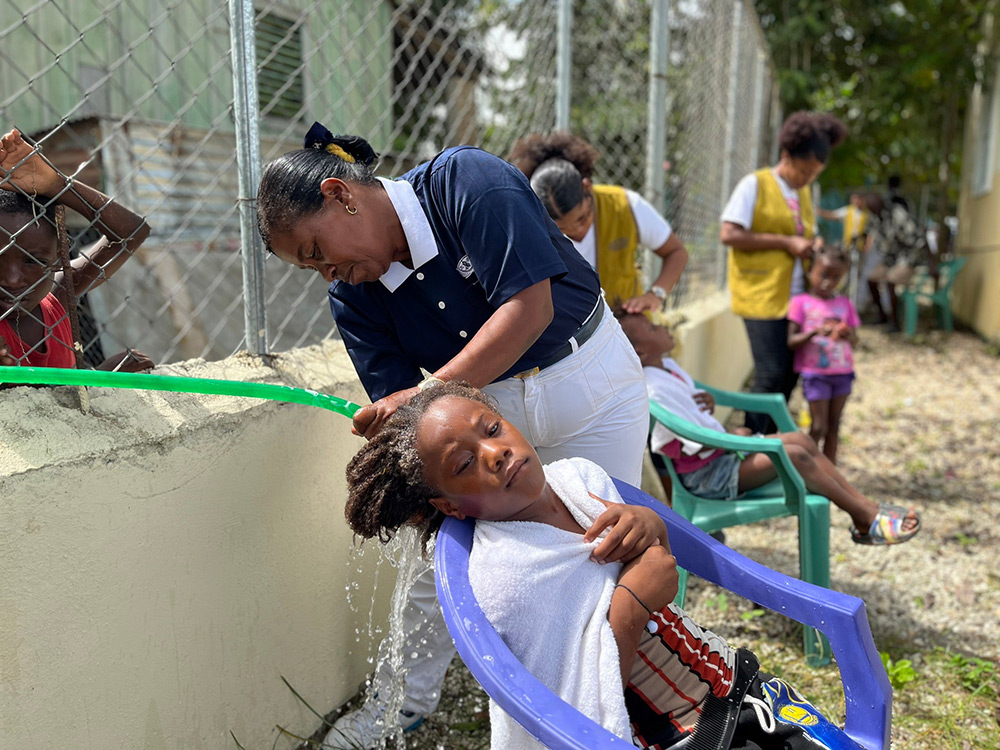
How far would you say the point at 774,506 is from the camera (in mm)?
2674

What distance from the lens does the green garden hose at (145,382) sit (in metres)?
1.43

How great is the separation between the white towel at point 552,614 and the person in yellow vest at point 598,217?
1449 millimetres

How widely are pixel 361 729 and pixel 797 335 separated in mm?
2967

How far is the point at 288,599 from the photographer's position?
208cm

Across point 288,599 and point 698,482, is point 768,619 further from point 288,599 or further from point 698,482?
point 288,599

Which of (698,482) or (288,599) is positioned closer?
(288,599)

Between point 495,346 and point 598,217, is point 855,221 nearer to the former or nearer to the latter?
point 598,217

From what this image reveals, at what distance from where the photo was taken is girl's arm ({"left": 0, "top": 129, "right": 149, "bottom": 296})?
152 centimetres

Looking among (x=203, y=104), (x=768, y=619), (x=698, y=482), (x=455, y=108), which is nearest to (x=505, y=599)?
(x=698, y=482)

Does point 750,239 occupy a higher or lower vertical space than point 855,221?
higher

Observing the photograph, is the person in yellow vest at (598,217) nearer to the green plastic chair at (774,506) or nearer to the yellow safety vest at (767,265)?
the green plastic chair at (774,506)

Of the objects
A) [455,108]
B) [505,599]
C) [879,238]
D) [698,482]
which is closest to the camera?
[505,599]

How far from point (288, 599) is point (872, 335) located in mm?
8813

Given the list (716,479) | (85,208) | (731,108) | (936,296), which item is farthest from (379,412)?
(936,296)
